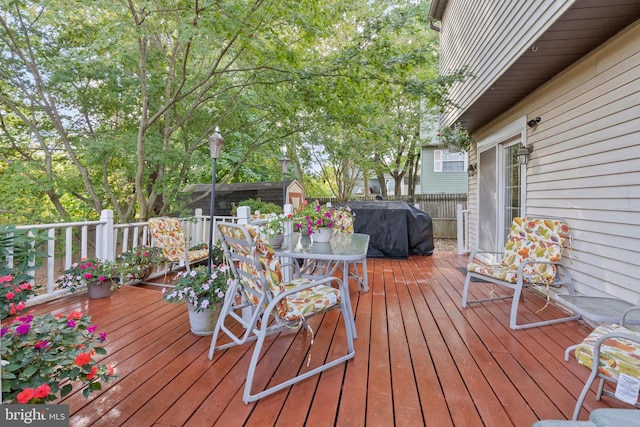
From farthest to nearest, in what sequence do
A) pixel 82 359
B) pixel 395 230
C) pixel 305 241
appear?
pixel 395 230 → pixel 305 241 → pixel 82 359

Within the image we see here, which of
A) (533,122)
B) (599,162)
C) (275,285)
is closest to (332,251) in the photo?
(275,285)

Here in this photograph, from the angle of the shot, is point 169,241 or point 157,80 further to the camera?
point 157,80

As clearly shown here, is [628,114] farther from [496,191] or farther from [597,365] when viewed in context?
[496,191]

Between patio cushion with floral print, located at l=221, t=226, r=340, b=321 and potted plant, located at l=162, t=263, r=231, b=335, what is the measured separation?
0.49 m

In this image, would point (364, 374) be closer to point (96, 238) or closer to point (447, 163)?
point (96, 238)

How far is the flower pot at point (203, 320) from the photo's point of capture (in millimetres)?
2539

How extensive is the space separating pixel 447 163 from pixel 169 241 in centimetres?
1105

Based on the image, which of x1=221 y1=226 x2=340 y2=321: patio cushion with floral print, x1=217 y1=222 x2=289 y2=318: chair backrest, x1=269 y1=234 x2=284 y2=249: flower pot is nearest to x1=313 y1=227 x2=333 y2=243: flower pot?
x1=269 y1=234 x2=284 y2=249: flower pot

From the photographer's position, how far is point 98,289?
3.39m

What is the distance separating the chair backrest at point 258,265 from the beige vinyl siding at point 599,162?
2639 millimetres

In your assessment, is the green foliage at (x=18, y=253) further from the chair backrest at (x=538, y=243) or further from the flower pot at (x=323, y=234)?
the chair backrest at (x=538, y=243)

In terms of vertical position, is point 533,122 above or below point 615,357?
above

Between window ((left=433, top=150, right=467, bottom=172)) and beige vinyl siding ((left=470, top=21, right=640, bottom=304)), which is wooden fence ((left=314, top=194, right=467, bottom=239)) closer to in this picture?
window ((left=433, top=150, right=467, bottom=172))

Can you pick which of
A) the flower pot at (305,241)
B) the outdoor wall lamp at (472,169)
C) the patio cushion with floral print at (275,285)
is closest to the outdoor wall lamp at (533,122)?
the outdoor wall lamp at (472,169)
